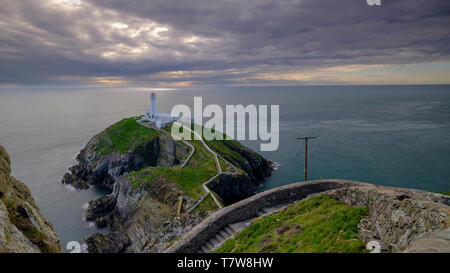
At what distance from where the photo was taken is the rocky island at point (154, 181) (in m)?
29.4

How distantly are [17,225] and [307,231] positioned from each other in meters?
13.4

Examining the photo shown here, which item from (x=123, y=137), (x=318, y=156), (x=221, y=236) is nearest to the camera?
(x=221, y=236)

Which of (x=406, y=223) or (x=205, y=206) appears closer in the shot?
(x=406, y=223)

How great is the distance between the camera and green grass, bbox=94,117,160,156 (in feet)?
190

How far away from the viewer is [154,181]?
3447 cm

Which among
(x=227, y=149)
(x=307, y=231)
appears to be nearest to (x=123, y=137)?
(x=227, y=149)

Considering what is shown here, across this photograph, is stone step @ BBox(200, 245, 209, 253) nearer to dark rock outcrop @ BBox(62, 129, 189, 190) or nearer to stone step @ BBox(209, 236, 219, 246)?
stone step @ BBox(209, 236, 219, 246)

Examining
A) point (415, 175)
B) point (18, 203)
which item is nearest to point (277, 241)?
point (18, 203)

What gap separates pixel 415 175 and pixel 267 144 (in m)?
43.2

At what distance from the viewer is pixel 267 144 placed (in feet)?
282

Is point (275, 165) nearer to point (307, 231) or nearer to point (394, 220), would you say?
point (307, 231)

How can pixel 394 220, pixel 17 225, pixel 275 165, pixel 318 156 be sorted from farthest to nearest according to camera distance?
pixel 318 156 < pixel 275 165 < pixel 17 225 < pixel 394 220

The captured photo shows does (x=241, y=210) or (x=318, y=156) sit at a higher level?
(x=241, y=210)
